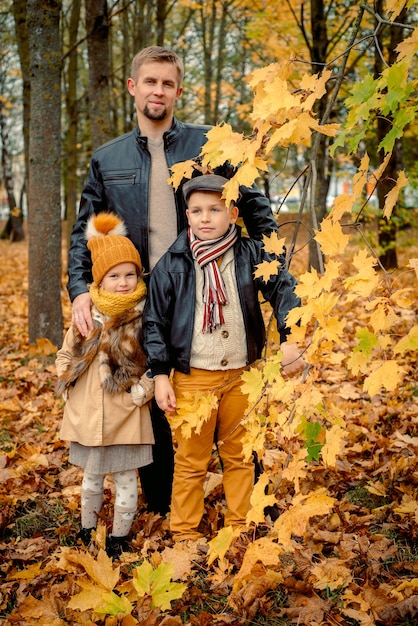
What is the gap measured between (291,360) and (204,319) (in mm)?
449

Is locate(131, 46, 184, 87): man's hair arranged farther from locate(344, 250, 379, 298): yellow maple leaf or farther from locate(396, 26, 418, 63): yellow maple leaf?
locate(344, 250, 379, 298): yellow maple leaf

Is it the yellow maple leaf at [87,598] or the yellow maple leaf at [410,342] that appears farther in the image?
the yellow maple leaf at [87,598]

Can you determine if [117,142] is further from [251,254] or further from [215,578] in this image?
[215,578]

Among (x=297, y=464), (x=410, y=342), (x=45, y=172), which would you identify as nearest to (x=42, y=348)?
(x=45, y=172)

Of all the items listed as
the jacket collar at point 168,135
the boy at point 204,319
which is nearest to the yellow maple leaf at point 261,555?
the boy at point 204,319

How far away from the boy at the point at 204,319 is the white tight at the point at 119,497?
22cm

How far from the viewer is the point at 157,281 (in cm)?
263

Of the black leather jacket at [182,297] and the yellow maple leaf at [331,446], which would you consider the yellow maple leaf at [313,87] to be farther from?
the yellow maple leaf at [331,446]

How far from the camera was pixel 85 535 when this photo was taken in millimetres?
2826

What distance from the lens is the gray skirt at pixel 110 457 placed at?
2631 mm

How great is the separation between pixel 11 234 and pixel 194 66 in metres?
10.0

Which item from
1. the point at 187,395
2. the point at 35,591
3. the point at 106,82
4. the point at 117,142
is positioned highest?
the point at 106,82

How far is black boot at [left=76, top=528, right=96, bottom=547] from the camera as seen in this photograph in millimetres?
2811

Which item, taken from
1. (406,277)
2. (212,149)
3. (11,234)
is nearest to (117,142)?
(212,149)
